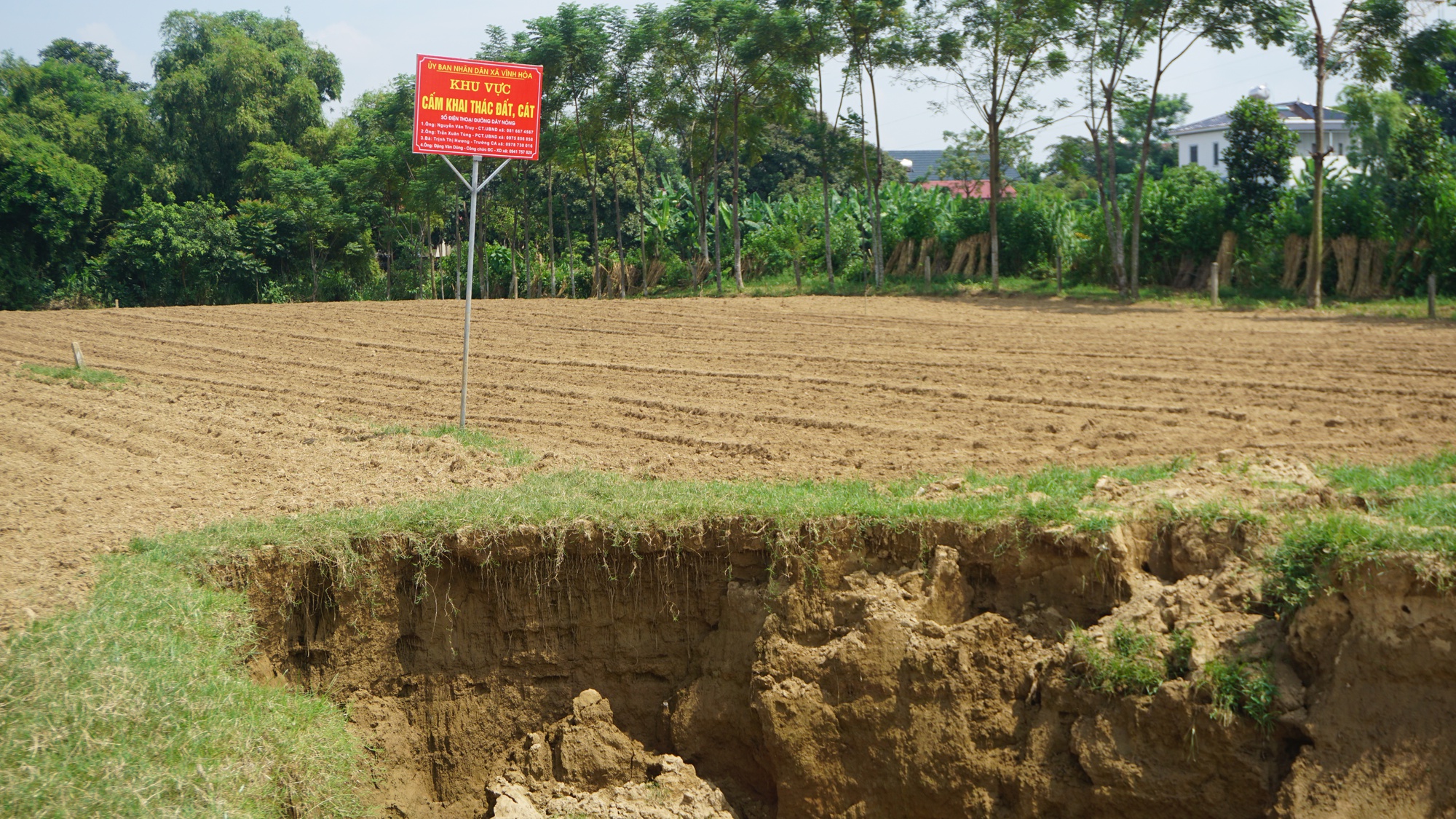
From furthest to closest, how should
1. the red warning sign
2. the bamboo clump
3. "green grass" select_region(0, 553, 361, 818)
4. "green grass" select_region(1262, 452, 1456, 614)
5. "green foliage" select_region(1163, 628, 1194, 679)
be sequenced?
the bamboo clump, the red warning sign, "green foliage" select_region(1163, 628, 1194, 679), "green grass" select_region(1262, 452, 1456, 614), "green grass" select_region(0, 553, 361, 818)

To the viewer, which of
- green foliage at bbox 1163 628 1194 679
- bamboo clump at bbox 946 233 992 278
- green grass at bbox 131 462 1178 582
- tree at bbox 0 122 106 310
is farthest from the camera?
tree at bbox 0 122 106 310

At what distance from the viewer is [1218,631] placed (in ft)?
18.5

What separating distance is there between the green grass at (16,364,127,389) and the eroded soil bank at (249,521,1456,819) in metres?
8.95

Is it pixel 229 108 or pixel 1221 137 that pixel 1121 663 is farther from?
pixel 1221 137

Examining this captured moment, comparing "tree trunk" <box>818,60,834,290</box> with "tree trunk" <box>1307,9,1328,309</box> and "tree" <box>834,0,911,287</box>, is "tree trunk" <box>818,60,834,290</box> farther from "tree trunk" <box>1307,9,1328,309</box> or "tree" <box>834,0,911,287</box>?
"tree trunk" <box>1307,9,1328,309</box>

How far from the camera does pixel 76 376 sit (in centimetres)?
1374

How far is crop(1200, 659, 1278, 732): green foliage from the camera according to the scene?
17.7 feet

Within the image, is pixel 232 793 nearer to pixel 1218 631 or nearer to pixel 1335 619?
pixel 1218 631

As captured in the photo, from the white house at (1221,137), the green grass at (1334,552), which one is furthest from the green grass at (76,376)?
the white house at (1221,137)

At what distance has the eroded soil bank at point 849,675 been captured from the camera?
532 cm

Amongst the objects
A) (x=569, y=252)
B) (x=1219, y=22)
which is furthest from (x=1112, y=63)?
→ (x=569, y=252)

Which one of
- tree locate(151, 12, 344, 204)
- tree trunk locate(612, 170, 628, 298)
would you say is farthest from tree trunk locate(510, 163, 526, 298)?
tree locate(151, 12, 344, 204)

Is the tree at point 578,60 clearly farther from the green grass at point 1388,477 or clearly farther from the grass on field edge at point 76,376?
the green grass at point 1388,477

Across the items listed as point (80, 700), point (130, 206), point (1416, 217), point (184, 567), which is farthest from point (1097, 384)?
point (130, 206)
